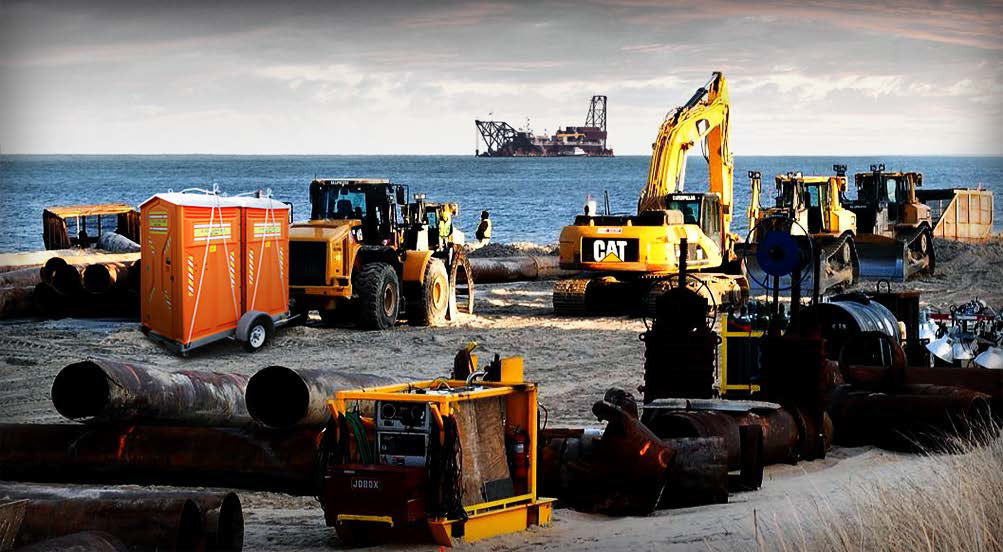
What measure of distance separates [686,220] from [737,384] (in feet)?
33.8

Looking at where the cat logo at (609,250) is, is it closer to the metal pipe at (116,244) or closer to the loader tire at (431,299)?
the loader tire at (431,299)

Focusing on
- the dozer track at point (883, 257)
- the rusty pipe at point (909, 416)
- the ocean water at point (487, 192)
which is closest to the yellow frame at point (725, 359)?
the rusty pipe at point (909, 416)

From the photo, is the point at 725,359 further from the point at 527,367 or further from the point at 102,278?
the point at 102,278

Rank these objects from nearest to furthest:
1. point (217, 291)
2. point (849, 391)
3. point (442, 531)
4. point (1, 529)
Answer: point (1, 529) < point (442, 531) < point (849, 391) < point (217, 291)

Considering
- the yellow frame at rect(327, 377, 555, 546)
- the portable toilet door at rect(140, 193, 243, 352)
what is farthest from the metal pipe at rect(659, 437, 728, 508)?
the portable toilet door at rect(140, 193, 243, 352)

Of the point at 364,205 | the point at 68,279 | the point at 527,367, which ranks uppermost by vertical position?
the point at 364,205

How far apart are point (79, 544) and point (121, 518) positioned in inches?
44.9

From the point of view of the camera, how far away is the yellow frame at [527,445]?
889cm

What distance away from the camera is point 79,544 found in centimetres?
768

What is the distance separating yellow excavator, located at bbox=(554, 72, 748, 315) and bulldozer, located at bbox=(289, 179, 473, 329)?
1904 millimetres

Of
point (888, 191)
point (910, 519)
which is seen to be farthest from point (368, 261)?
point (888, 191)

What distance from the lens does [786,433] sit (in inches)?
456

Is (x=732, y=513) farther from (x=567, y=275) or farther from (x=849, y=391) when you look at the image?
(x=567, y=275)

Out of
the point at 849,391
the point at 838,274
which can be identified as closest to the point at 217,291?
the point at 849,391
